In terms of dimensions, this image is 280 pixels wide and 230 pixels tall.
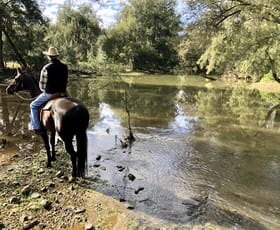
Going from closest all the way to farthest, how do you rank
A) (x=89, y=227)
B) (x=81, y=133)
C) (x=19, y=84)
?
(x=89, y=227) < (x=81, y=133) < (x=19, y=84)

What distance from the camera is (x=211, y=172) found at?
7984mm

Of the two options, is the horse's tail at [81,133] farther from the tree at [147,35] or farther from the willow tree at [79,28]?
the willow tree at [79,28]

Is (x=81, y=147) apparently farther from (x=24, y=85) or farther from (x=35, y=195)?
(x=24, y=85)

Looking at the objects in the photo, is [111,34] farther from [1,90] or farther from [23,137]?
[23,137]

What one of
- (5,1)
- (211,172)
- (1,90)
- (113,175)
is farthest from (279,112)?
(5,1)

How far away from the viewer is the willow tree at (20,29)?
3150cm

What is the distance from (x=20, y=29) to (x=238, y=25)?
24983mm

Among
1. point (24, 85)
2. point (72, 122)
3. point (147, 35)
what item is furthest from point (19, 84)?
point (147, 35)

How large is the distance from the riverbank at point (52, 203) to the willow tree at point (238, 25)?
408 inches

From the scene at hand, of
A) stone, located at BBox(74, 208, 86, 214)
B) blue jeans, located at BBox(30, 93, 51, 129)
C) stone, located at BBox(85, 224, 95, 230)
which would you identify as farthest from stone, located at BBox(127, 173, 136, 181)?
blue jeans, located at BBox(30, 93, 51, 129)

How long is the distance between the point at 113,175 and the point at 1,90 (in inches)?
682

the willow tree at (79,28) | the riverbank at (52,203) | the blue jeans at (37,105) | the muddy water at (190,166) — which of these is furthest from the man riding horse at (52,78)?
the willow tree at (79,28)

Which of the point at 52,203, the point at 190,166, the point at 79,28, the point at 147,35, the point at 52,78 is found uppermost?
the point at 79,28

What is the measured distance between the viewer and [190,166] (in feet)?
27.5
